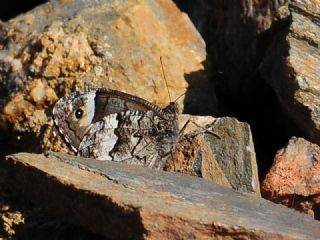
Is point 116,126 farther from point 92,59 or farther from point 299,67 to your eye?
point 299,67

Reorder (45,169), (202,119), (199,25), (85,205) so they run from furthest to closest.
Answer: (199,25)
(202,119)
(45,169)
(85,205)

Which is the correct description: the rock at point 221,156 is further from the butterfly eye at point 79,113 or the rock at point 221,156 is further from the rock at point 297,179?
the butterfly eye at point 79,113

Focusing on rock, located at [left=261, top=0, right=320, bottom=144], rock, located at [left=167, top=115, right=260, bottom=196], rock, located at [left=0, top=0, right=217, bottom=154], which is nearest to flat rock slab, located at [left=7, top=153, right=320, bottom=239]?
rock, located at [left=167, top=115, right=260, bottom=196]

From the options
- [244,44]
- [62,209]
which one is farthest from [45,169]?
[244,44]

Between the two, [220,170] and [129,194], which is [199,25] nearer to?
[220,170]

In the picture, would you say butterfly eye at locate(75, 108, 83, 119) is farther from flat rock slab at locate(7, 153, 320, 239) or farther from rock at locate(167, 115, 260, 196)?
flat rock slab at locate(7, 153, 320, 239)

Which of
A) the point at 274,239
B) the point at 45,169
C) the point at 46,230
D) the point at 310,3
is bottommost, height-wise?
the point at 46,230

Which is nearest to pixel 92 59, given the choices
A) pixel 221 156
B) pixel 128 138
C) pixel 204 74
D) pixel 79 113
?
pixel 79 113
